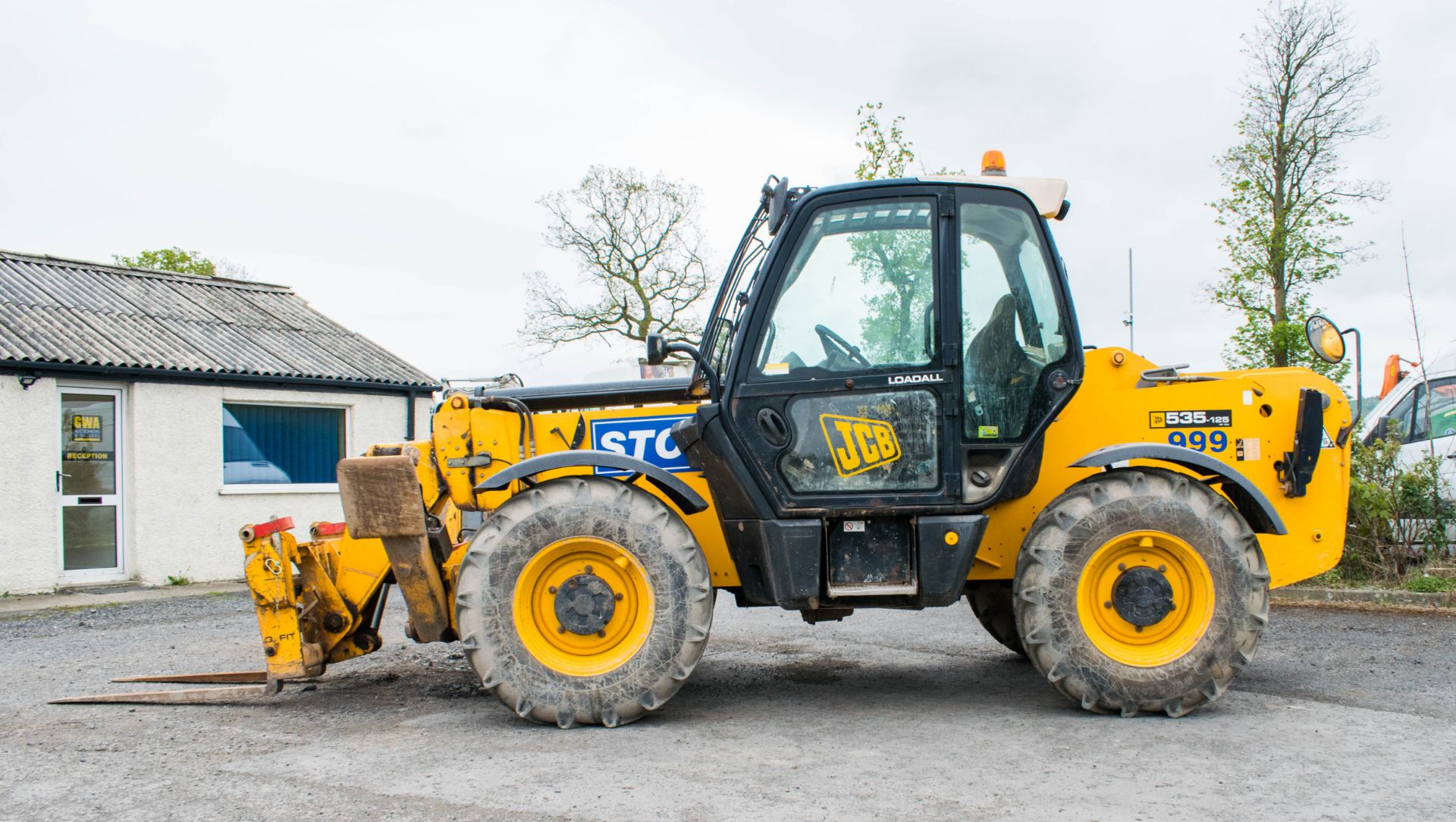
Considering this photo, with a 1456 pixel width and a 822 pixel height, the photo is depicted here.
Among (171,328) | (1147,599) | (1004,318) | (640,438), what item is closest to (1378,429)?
(1147,599)

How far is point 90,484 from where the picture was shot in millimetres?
13148

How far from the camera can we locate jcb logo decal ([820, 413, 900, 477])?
17.8ft

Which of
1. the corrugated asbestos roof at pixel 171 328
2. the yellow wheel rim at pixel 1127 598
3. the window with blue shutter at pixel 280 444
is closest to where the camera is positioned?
the yellow wheel rim at pixel 1127 598

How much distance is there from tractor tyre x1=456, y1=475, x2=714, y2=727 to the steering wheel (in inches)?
43.3

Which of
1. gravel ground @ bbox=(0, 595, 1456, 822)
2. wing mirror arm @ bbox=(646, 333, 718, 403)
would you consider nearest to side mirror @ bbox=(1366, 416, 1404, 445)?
gravel ground @ bbox=(0, 595, 1456, 822)

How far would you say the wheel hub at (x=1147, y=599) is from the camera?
5.30m

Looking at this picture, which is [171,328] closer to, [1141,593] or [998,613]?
[998,613]

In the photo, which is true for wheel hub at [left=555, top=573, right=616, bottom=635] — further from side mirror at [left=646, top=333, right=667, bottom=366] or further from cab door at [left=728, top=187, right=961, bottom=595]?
side mirror at [left=646, top=333, right=667, bottom=366]

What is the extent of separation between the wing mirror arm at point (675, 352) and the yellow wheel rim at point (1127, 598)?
6.54ft

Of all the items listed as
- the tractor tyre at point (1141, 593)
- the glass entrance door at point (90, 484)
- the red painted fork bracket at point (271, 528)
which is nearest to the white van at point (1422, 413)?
the tractor tyre at point (1141, 593)

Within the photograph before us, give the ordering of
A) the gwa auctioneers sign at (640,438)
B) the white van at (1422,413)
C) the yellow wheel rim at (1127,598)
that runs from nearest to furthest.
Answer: the yellow wheel rim at (1127,598) < the gwa auctioneers sign at (640,438) < the white van at (1422,413)

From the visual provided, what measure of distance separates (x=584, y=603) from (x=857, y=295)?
1990 millimetres

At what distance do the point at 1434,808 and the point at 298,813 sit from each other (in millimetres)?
3973

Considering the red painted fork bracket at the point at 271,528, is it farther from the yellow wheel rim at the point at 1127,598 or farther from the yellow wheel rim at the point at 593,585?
the yellow wheel rim at the point at 1127,598
